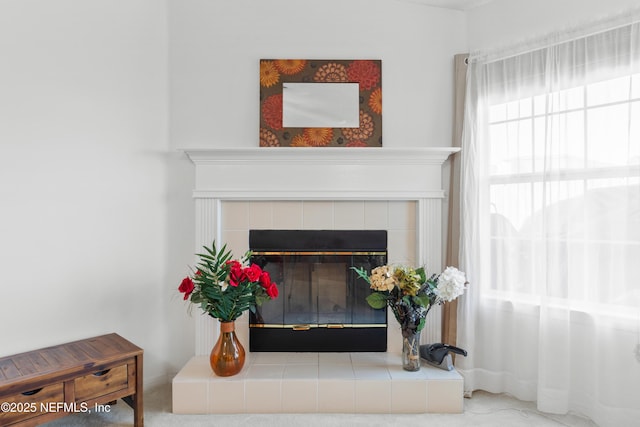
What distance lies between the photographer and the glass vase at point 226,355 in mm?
2141

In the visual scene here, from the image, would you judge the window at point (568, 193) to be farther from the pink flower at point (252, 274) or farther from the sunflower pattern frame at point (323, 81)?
the pink flower at point (252, 274)

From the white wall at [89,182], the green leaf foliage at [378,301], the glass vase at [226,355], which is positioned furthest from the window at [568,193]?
the white wall at [89,182]

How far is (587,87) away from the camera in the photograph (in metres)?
2.03

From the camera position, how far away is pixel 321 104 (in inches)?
101

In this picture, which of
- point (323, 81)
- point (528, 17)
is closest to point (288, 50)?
point (323, 81)

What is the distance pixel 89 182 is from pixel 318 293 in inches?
63.8

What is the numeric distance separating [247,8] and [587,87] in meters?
2.18

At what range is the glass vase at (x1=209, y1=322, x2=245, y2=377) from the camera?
214 cm

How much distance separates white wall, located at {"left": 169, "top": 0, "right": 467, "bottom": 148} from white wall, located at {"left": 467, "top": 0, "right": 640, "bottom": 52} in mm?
119

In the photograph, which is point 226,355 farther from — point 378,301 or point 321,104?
point 321,104

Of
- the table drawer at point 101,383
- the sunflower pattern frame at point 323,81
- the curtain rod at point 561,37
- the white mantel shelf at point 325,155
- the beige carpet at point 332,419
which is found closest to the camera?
the table drawer at point 101,383

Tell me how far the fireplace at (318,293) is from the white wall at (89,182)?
56 centimetres

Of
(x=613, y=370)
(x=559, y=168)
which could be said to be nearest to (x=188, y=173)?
(x=559, y=168)

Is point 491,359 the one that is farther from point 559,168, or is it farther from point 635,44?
point 635,44
